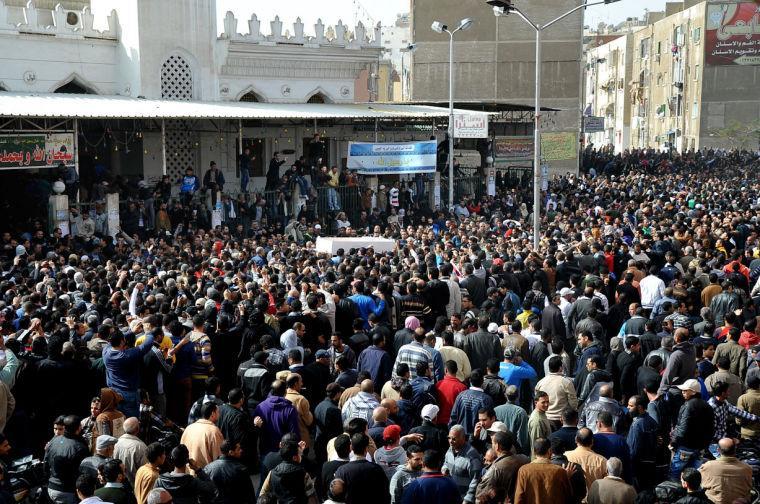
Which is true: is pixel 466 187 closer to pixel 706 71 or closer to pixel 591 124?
pixel 591 124

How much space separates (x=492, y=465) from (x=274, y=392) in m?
2.18

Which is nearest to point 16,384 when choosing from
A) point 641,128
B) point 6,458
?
point 6,458

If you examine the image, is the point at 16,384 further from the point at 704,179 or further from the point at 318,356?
the point at 704,179

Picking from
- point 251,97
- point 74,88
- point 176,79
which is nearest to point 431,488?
point 74,88

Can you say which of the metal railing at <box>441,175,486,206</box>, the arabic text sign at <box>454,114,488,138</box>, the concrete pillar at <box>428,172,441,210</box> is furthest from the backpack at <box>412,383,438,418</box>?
the metal railing at <box>441,175,486,206</box>

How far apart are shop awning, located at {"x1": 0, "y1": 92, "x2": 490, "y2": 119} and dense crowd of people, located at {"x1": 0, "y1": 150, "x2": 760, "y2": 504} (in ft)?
19.0

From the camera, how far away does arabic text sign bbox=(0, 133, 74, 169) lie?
66.7 feet

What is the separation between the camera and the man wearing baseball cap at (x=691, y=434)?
8.45 m

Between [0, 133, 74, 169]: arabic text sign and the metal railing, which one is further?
the metal railing

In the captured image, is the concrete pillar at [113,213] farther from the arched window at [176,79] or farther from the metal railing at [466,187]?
the metal railing at [466,187]

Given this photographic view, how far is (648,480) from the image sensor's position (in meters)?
8.32

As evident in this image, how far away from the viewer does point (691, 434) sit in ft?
27.7

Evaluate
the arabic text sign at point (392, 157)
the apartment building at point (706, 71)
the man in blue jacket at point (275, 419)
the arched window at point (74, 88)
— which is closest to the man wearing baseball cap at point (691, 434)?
the man in blue jacket at point (275, 419)

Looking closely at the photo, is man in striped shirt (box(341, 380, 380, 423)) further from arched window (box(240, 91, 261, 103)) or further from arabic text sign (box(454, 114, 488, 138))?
arched window (box(240, 91, 261, 103))
